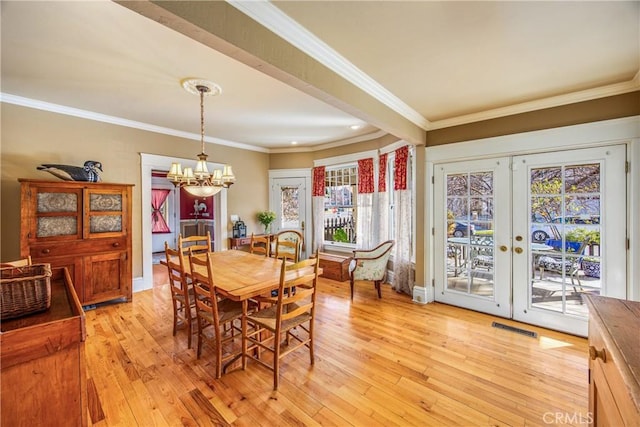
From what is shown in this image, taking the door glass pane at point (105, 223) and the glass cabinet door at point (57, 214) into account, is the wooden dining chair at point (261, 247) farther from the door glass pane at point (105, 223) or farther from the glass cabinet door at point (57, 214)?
the glass cabinet door at point (57, 214)

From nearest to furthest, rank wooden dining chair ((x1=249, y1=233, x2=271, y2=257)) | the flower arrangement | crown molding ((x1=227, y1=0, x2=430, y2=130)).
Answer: crown molding ((x1=227, y1=0, x2=430, y2=130)) < wooden dining chair ((x1=249, y1=233, x2=271, y2=257)) < the flower arrangement

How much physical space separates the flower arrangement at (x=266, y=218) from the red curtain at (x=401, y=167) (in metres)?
2.75

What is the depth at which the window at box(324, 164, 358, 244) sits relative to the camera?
5.05 meters

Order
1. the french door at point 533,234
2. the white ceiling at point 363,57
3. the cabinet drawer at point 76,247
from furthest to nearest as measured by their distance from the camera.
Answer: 1. the cabinet drawer at point 76,247
2. the french door at point 533,234
3. the white ceiling at point 363,57

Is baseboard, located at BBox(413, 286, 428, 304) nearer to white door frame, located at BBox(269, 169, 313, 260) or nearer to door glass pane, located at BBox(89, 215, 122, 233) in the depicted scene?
white door frame, located at BBox(269, 169, 313, 260)

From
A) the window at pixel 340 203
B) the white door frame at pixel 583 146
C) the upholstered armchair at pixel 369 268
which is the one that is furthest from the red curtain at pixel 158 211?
the white door frame at pixel 583 146

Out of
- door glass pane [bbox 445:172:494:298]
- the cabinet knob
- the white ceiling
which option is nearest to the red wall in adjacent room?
the white ceiling

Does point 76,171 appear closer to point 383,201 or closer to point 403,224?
point 383,201

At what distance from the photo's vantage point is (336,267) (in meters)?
4.68

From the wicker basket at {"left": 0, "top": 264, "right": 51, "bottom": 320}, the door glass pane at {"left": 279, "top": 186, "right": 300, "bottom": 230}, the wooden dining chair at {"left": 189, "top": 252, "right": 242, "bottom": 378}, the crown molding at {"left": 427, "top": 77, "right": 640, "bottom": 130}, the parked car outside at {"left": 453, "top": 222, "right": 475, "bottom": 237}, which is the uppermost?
the crown molding at {"left": 427, "top": 77, "right": 640, "bottom": 130}

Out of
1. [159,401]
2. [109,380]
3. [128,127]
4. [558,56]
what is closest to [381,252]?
[558,56]

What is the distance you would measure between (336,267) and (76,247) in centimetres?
367

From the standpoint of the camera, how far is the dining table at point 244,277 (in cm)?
201

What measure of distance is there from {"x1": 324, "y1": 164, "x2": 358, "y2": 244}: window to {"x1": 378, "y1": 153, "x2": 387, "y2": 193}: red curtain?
62cm
